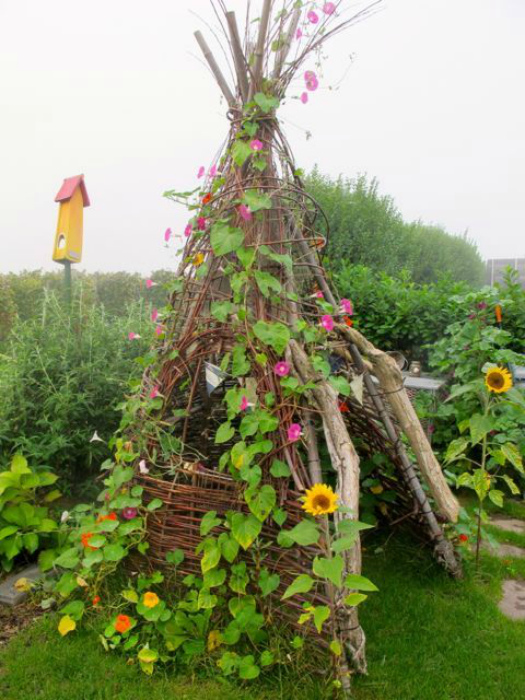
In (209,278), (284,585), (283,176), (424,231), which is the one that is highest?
(424,231)

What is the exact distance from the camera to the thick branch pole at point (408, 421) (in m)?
2.22

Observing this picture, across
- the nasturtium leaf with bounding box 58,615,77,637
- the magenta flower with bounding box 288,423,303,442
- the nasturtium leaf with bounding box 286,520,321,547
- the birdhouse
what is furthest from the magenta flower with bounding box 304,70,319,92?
the birdhouse

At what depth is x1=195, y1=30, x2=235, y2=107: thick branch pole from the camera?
6.75 ft

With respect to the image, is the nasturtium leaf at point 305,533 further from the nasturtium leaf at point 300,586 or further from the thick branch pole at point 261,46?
the thick branch pole at point 261,46

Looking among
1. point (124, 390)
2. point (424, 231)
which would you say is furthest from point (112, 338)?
point (424, 231)

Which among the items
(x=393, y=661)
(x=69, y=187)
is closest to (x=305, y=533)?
(x=393, y=661)

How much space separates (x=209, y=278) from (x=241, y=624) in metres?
1.19

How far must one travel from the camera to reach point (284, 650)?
1764mm

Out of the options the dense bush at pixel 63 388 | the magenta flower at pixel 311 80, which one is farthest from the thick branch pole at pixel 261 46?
the dense bush at pixel 63 388

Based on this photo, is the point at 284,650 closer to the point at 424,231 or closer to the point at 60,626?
the point at 60,626

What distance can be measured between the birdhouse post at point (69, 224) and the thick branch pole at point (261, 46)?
269 centimetres

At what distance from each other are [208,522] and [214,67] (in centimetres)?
171

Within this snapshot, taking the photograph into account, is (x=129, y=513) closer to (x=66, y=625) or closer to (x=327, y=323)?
(x=66, y=625)

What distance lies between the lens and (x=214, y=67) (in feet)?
6.82
